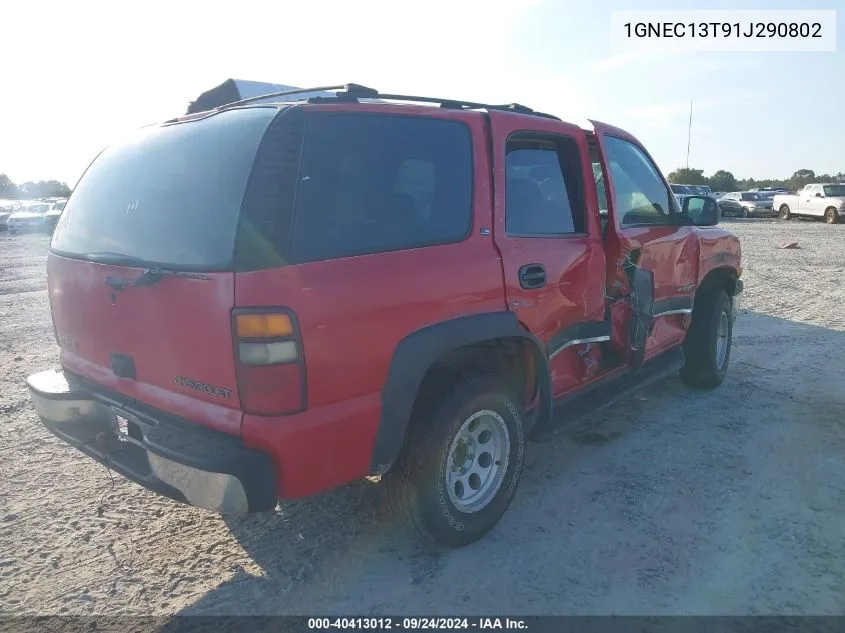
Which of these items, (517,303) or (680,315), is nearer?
(517,303)

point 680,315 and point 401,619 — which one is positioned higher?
point 680,315

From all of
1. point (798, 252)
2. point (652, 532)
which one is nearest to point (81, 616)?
point (652, 532)

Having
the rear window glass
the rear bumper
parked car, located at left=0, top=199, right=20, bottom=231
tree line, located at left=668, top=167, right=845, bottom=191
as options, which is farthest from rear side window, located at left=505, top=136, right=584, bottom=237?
tree line, located at left=668, top=167, right=845, bottom=191

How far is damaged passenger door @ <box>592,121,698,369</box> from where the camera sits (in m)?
3.92

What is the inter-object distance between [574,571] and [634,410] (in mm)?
2292

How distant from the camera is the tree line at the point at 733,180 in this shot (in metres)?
47.1

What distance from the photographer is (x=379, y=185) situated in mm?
2621

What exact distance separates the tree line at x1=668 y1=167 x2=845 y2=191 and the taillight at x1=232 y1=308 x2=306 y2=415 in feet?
147

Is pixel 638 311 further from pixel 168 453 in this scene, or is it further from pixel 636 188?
pixel 168 453

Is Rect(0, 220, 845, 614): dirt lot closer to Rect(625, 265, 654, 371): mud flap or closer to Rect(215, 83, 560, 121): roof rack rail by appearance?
Rect(625, 265, 654, 371): mud flap

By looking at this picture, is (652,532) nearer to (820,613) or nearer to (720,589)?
(720,589)

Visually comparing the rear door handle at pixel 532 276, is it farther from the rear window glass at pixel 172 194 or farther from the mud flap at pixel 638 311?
the rear window glass at pixel 172 194

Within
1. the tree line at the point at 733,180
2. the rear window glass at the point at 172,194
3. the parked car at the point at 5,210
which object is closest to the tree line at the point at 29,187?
the parked car at the point at 5,210

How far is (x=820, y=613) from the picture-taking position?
255 cm
